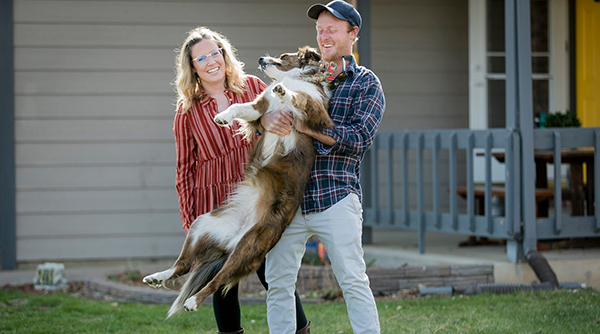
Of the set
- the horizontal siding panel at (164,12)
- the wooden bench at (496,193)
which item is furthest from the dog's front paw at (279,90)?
the horizontal siding panel at (164,12)

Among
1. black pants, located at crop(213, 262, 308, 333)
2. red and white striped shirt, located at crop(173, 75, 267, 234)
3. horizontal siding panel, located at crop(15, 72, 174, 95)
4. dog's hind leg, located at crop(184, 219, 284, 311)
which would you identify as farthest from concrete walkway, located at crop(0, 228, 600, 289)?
dog's hind leg, located at crop(184, 219, 284, 311)

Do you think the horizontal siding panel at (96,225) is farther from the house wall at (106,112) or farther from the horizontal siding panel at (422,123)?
the horizontal siding panel at (422,123)

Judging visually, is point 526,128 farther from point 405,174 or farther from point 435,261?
point 435,261

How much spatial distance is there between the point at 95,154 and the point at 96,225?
2.45ft

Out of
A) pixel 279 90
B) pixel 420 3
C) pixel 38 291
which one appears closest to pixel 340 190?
pixel 279 90

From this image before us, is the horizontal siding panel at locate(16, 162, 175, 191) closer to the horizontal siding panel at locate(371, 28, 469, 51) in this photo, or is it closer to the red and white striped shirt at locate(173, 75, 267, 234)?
the horizontal siding panel at locate(371, 28, 469, 51)

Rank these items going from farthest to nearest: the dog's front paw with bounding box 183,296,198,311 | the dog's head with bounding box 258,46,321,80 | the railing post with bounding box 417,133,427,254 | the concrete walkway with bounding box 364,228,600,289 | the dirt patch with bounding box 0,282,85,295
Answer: the railing post with bounding box 417,133,427,254
the dirt patch with bounding box 0,282,85,295
the concrete walkway with bounding box 364,228,600,289
the dog's head with bounding box 258,46,321,80
the dog's front paw with bounding box 183,296,198,311

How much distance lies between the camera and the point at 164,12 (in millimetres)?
7168

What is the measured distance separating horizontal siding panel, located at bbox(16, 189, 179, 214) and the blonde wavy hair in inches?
143

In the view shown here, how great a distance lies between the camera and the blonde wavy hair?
12.0ft

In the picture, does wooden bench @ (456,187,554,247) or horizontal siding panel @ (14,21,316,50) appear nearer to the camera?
wooden bench @ (456,187,554,247)

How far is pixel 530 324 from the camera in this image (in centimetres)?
451

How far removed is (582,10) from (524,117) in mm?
2759

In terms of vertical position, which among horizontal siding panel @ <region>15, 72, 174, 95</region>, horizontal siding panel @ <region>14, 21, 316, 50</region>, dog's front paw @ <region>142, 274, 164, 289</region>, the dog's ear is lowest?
dog's front paw @ <region>142, 274, 164, 289</region>
